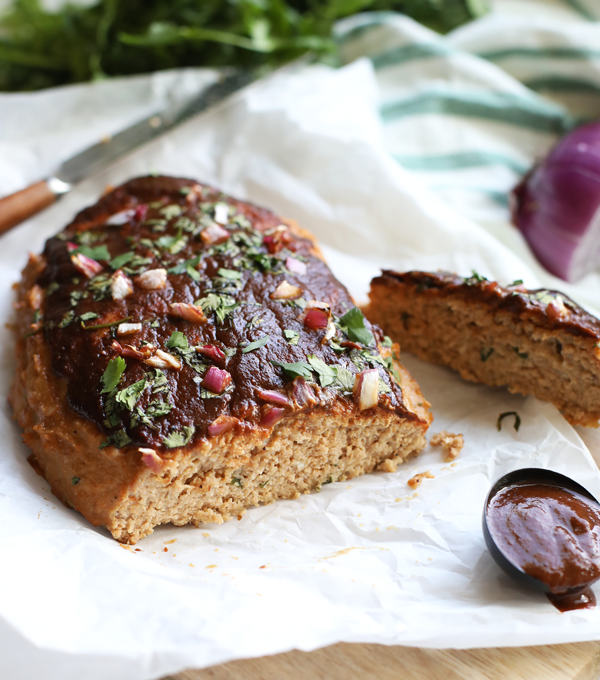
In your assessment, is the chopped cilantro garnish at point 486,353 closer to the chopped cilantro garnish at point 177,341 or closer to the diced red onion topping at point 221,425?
the diced red onion topping at point 221,425

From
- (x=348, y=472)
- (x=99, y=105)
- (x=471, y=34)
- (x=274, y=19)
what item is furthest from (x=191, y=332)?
(x=471, y=34)

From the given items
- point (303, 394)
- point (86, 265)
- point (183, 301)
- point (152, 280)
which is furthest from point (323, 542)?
point (86, 265)

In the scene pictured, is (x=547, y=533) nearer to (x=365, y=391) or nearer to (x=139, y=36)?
(x=365, y=391)

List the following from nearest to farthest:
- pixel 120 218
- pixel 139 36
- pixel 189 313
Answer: pixel 189 313 < pixel 120 218 < pixel 139 36

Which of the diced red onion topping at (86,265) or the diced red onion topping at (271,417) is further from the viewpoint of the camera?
the diced red onion topping at (86,265)

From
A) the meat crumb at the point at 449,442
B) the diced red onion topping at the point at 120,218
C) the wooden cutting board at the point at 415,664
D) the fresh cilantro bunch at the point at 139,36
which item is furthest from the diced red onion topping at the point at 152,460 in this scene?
the fresh cilantro bunch at the point at 139,36

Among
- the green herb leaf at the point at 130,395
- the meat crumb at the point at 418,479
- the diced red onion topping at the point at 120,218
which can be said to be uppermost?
the diced red onion topping at the point at 120,218

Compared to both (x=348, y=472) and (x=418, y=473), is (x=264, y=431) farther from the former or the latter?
(x=418, y=473)
